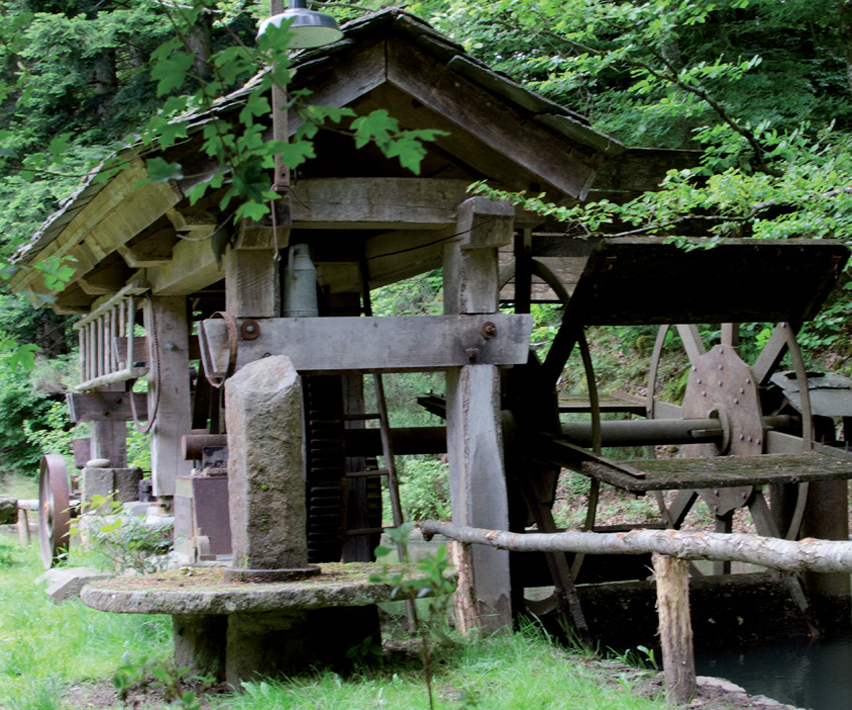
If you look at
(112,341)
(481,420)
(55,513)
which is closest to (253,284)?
(481,420)

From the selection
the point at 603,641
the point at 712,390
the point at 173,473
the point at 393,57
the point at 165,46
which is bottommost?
the point at 603,641

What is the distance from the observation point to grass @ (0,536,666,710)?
330 cm

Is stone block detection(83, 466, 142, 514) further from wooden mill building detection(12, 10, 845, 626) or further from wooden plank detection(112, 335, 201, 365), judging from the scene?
wooden mill building detection(12, 10, 845, 626)

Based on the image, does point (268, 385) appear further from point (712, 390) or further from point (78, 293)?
point (78, 293)

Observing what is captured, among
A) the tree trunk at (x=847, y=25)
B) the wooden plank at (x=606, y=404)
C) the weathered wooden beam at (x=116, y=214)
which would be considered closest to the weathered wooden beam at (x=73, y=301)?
the weathered wooden beam at (x=116, y=214)

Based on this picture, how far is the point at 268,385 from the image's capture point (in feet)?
12.0

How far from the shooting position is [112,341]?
7.54 metres

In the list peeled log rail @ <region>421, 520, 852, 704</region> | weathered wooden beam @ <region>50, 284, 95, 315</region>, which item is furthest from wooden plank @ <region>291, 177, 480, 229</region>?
weathered wooden beam @ <region>50, 284, 95, 315</region>

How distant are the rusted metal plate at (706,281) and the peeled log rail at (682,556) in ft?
7.84

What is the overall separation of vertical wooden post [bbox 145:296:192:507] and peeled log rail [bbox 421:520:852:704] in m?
4.19

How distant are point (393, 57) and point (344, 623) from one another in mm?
2832

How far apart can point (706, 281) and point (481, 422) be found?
2.12 meters

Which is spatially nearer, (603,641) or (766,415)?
(603,641)

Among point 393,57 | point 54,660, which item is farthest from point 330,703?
point 393,57
